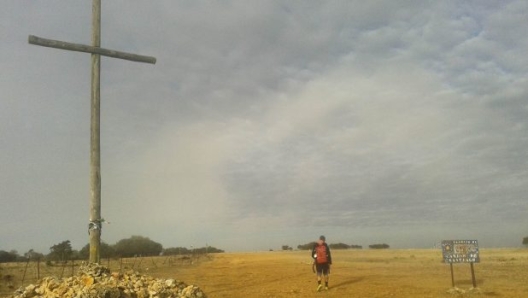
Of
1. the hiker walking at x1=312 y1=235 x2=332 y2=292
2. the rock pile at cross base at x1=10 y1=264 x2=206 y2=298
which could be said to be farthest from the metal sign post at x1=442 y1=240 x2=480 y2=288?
the rock pile at cross base at x1=10 y1=264 x2=206 y2=298

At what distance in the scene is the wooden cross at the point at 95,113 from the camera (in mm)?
9906

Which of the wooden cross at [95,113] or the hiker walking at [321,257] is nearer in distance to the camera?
the wooden cross at [95,113]

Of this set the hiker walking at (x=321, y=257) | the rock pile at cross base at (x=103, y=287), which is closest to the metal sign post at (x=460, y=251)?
the hiker walking at (x=321, y=257)

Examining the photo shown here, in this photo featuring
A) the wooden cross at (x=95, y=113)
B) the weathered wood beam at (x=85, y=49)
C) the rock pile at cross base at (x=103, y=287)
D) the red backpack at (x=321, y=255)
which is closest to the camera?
the rock pile at cross base at (x=103, y=287)

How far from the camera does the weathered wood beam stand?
9680 mm

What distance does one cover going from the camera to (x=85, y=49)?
10266 mm

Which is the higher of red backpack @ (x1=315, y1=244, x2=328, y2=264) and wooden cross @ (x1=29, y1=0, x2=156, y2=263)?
wooden cross @ (x1=29, y1=0, x2=156, y2=263)

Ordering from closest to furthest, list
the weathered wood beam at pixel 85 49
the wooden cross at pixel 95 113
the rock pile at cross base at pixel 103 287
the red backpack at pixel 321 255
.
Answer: the rock pile at cross base at pixel 103 287, the weathered wood beam at pixel 85 49, the wooden cross at pixel 95 113, the red backpack at pixel 321 255

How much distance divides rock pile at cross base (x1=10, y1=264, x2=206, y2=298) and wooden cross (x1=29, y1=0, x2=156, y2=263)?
1.75 feet

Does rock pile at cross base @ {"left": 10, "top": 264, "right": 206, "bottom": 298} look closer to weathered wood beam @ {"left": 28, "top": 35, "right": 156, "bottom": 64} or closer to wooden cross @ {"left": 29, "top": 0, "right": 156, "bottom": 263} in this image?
wooden cross @ {"left": 29, "top": 0, "right": 156, "bottom": 263}

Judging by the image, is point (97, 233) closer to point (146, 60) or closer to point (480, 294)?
point (146, 60)

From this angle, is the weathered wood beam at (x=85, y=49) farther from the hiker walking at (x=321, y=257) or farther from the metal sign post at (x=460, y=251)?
the metal sign post at (x=460, y=251)

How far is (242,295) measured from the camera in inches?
703

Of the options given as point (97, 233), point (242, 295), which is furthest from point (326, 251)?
point (97, 233)
